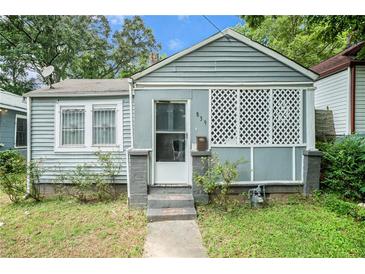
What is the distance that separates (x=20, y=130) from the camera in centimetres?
907

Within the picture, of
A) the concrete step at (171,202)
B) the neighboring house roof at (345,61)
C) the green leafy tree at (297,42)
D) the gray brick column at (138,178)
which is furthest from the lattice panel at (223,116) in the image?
the green leafy tree at (297,42)

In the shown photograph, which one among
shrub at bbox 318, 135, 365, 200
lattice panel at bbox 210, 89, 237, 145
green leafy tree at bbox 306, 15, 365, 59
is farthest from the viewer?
lattice panel at bbox 210, 89, 237, 145

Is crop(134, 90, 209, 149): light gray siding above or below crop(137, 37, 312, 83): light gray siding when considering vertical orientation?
below

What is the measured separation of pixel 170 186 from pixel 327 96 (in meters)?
6.31

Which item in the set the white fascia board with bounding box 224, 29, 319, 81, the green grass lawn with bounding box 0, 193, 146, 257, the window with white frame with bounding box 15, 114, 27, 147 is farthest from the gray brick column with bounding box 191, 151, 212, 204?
the window with white frame with bounding box 15, 114, 27, 147

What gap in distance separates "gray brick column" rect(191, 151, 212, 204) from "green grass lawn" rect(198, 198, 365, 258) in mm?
180

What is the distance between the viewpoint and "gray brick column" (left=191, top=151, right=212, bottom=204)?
15.7 ft

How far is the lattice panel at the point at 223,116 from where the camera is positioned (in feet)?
16.7

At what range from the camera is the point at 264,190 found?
5039 millimetres

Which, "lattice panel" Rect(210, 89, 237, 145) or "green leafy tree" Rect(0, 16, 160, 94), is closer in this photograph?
"lattice panel" Rect(210, 89, 237, 145)

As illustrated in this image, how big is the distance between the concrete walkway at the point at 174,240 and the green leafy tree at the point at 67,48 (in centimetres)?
939

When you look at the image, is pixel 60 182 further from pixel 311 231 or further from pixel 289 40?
pixel 289 40

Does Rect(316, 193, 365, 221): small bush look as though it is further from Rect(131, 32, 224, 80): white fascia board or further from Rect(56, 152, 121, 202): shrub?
Rect(56, 152, 121, 202): shrub
